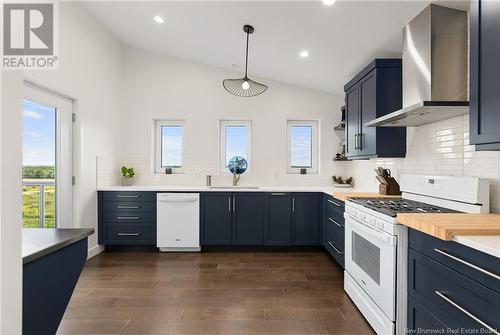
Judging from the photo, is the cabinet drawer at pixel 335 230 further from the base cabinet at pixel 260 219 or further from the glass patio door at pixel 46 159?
the glass patio door at pixel 46 159

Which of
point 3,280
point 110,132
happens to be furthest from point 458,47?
point 110,132

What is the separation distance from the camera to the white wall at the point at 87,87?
10.5 ft

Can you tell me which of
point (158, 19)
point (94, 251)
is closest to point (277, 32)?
point (158, 19)

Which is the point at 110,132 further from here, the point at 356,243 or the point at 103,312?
the point at 356,243

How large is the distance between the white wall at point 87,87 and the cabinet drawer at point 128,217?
6.8 inches

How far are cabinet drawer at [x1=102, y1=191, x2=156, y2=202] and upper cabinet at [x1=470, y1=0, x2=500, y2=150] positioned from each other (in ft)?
11.7

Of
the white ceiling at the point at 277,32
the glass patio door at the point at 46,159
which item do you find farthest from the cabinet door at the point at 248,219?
the glass patio door at the point at 46,159

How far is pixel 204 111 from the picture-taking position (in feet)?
14.9

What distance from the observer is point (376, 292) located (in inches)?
79.0

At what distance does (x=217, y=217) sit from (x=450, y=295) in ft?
9.62

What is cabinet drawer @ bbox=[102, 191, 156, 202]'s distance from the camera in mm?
3910

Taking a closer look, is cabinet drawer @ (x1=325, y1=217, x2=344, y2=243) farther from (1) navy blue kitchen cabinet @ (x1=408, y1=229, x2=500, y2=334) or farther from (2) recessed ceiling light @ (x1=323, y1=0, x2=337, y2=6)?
(2) recessed ceiling light @ (x1=323, y1=0, x2=337, y2=6)

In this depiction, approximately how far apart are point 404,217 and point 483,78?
33.2 inches

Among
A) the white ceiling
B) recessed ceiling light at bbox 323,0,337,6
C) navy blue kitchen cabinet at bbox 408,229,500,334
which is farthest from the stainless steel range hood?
navy blue kitchen cabinet at bbox 408,229,500,334
